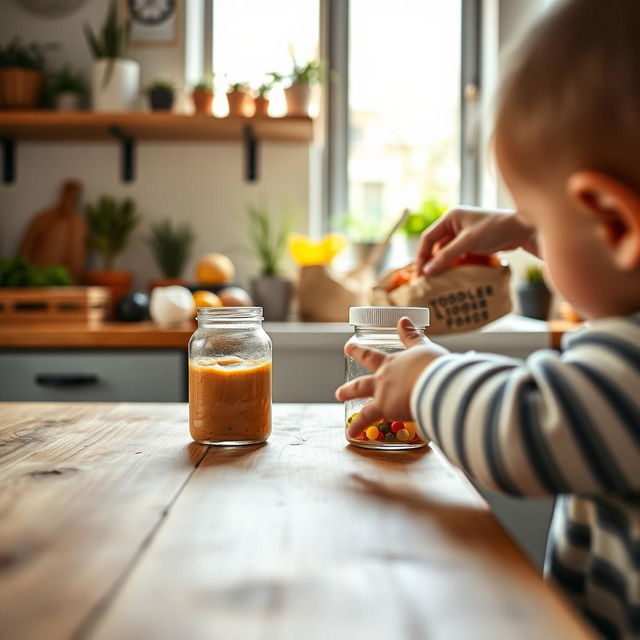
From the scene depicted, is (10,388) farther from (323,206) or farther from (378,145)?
(378,145)

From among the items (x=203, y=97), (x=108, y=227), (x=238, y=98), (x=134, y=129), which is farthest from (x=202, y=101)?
(x=108, y=227)

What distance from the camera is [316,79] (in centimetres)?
242

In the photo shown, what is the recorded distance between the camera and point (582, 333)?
520 mm

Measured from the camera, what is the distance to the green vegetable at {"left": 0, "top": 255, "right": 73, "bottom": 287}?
2.11 metres

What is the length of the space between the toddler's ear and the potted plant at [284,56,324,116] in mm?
1997

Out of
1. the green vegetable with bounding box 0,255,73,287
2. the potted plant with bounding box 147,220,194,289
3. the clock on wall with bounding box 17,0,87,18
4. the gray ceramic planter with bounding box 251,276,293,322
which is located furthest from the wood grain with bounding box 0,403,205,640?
the clock on wall with bounding box 17,0,87,18

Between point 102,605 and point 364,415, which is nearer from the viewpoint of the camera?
point 102,605

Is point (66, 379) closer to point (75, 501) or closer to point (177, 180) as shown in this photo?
point (177, 180)

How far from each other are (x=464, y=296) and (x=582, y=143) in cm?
47

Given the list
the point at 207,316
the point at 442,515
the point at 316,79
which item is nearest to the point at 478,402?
the point at 442,515

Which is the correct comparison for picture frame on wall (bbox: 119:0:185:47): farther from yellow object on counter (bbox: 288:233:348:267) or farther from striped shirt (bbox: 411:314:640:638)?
striped shirt (bbox: 411:314:640:638)

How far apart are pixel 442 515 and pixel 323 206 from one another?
7.54 ft

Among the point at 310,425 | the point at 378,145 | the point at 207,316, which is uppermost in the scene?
the point at 378,145

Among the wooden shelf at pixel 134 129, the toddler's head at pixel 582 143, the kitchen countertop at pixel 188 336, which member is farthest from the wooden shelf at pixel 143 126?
the toddler's head at pixel 582 143
